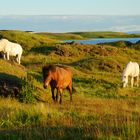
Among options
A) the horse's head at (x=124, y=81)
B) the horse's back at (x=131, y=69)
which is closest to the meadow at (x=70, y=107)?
the horse's head at (x=124, y=81)

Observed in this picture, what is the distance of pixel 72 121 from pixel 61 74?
827 centimetres

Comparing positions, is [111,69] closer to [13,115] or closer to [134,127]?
[13,115]

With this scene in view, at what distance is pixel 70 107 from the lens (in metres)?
19.0

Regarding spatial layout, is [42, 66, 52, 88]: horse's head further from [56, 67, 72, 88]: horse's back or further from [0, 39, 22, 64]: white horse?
[0, 39, 22, 64]: white horse

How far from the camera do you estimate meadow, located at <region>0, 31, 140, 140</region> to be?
1144cm

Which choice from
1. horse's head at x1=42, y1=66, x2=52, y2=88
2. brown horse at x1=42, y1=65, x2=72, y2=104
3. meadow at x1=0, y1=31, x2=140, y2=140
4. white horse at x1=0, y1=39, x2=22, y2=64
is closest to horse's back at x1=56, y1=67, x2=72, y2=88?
brown horse at x1=42, y1=65, x2=72, y2=104

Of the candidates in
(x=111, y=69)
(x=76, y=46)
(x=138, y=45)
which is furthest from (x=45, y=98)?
(x=138, y=45)

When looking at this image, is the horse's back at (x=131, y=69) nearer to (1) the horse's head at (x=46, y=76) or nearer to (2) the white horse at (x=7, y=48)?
(2) the white horse at (x=7, y=48)

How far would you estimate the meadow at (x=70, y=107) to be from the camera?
11438mm

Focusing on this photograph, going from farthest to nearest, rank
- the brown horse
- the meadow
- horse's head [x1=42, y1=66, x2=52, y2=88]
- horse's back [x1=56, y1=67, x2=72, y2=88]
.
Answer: horse's back [x1=56, y1=67, x2=72, y2=88], the brown horse, horse's head [x1=42, y1=66, x2=52, y2=88], the meadow

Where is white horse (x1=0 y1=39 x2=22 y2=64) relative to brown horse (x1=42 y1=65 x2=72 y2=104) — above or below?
above

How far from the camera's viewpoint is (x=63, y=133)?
37.4 ft

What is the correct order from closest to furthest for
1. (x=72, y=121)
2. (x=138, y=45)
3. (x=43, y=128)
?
(x=43, y=128) → (x=72, y=121) → (x=138, y=45)

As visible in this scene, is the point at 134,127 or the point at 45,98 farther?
the point at 45,98
